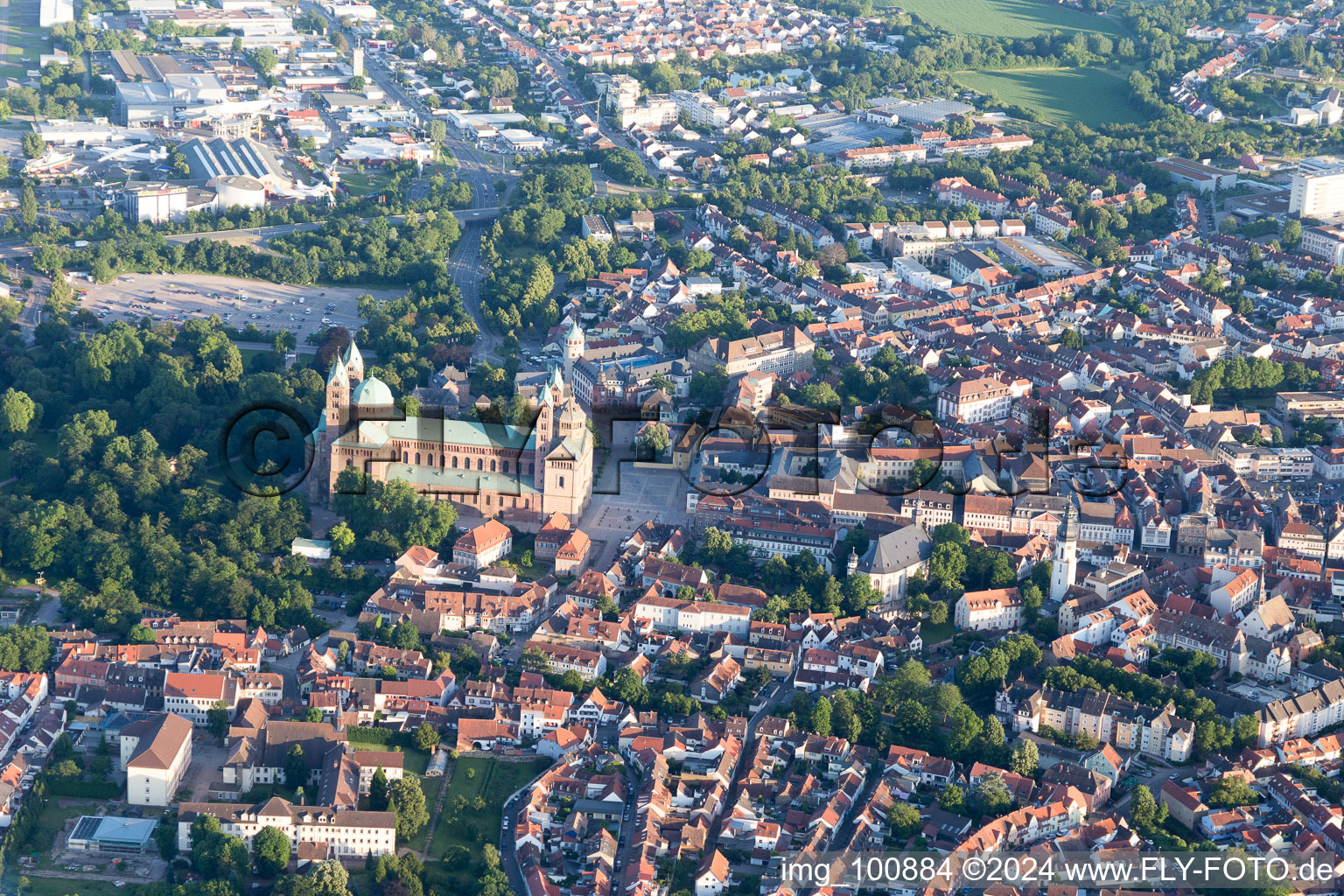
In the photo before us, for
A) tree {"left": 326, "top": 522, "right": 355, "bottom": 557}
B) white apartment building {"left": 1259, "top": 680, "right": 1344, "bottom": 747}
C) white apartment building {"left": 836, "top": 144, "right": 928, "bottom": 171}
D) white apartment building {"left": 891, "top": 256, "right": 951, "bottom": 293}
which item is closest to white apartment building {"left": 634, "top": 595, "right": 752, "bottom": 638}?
tree {"left": 326, "top": 522, "right": 355, "bottom": 557}

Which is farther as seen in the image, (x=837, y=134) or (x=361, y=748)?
(x=837, y=134)

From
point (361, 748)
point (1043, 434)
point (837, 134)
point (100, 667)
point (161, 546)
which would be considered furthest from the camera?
point (837, 134)

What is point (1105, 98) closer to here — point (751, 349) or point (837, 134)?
point (837, 134)

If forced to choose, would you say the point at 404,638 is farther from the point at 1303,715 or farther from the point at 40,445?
the point at 1303,715

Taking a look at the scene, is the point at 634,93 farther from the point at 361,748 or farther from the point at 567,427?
the point at 361,748

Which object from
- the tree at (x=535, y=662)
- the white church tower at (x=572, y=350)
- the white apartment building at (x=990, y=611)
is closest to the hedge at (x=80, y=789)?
the tree at (x=535, y=662)

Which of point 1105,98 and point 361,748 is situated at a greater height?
point 1105,98

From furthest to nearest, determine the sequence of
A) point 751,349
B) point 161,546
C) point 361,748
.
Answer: point 751,349 → point 161,546 → point 361,748

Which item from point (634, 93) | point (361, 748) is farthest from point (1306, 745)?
point (634, 93)
